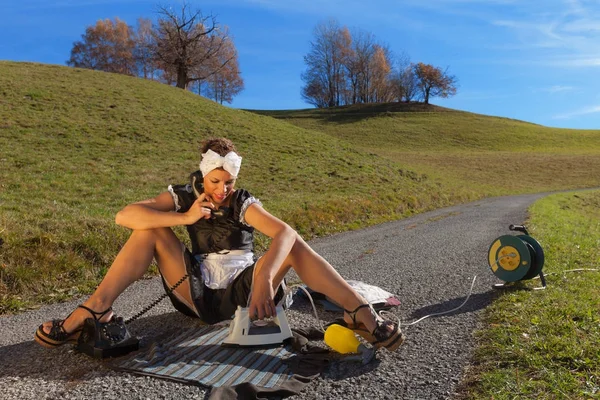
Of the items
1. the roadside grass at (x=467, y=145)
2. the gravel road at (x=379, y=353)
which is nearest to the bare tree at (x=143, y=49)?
the roadside grass at (x=467, y=145)

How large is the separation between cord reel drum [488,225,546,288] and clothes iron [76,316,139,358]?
3.77 m

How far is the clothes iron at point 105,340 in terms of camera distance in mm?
3523

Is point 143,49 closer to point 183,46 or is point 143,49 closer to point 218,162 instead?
point 183,46

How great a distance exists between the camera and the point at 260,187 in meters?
16.5

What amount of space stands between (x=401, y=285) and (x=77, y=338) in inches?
141

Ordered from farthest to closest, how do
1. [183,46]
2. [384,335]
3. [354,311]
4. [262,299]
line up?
1. [183,46]
2. [354,311]
3. [384,335]
4. [262,299]

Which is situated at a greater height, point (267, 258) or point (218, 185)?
point (218, 185)

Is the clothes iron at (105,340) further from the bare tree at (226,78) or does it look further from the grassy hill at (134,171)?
the bare tree at (226,78)

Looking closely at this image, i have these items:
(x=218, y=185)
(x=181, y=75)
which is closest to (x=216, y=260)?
(x=218, y=185)

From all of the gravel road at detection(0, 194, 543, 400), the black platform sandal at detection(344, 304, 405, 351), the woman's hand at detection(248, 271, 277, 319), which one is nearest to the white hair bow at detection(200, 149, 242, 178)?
the woman's hand at detection(248, 271, 277, 319)

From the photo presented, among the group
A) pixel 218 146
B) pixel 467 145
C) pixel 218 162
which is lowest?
pixel 218 162

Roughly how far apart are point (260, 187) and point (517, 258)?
11820 mm

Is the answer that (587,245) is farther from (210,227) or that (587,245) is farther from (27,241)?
(27,241)

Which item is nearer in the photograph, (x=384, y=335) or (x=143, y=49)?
(x=384, y=335)
